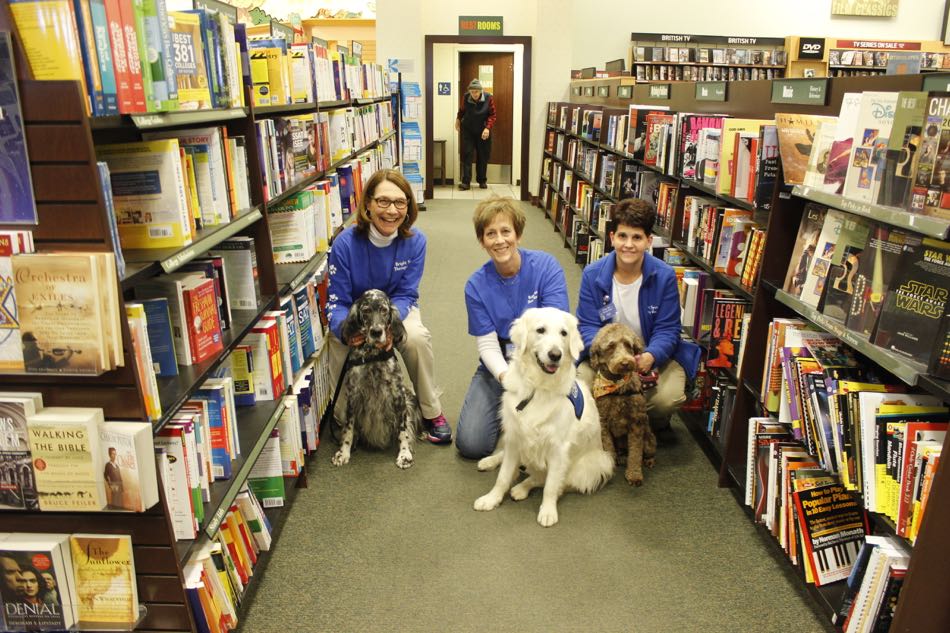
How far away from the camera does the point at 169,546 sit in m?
1.73

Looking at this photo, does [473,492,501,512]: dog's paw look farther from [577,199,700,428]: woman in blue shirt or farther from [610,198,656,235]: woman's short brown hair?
[610,198,656,235]: woman's short brown hair

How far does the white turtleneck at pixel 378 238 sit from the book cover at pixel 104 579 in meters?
2.01

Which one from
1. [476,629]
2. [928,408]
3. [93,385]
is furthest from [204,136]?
[928,408]

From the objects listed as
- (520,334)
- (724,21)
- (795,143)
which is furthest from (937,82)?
(724,21)

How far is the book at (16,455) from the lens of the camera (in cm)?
153

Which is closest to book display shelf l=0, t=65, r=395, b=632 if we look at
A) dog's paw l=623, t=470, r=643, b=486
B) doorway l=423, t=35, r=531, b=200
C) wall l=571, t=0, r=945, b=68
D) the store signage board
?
dog's paw l=623, t=470, r=643, b=486

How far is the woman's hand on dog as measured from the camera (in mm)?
3191

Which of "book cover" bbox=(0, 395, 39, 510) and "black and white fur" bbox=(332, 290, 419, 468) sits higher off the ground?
"book cover" bbox=(0, 395, 39, 510)

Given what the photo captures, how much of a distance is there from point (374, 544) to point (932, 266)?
2.13 metres

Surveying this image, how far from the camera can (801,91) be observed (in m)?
2.94

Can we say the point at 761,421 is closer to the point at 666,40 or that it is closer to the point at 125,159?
the point at 125,159

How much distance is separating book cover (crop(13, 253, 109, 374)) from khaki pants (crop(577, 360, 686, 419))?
2380 mm

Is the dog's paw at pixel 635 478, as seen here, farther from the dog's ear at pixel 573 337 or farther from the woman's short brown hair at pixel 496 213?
the woman's short brown hair at pixel 496 213

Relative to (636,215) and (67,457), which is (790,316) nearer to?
(636,215)
